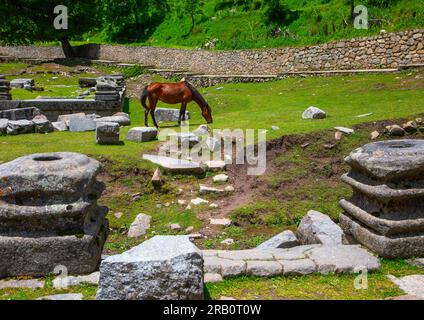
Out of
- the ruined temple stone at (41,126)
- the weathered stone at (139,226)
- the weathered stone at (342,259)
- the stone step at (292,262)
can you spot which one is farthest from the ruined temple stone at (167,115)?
the weathered stone at (342,259)

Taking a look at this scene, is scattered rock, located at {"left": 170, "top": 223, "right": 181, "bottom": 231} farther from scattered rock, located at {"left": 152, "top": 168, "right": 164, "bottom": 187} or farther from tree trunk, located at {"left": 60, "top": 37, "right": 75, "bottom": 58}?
tree trunk, located at {"left": 60, "top": 37, "right": 75, "bottom": 58}

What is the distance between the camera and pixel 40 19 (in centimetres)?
3759

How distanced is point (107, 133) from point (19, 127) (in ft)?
11.8

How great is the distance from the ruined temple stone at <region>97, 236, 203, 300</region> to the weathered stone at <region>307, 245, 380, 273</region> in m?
1.60

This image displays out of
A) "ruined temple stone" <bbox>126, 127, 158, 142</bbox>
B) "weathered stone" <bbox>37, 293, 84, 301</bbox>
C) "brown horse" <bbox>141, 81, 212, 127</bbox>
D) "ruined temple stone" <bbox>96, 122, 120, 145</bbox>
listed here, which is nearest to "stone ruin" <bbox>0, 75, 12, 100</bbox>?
"brown horse" <bbox>141, 81, 212, 127</bbox>

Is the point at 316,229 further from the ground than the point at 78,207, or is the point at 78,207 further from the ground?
the point at 78,207

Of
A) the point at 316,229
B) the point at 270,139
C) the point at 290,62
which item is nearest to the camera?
the point at 316,229

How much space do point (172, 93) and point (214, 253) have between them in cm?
912

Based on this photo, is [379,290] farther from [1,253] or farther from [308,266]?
[1,253]

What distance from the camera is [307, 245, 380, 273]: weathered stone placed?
479cm

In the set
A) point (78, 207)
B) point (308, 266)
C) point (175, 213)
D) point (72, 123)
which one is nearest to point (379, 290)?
point (308, 266)

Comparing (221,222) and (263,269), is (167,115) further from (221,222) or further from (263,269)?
(263,269)

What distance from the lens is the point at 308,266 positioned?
4.82 meters

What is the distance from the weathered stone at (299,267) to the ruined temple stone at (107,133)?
7.23 metres
